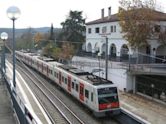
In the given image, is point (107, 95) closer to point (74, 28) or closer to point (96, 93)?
point (96, 93)

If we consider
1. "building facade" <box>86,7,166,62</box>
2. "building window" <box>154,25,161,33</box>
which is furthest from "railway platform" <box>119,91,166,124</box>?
"building window" <box>154,25,161,33</box>

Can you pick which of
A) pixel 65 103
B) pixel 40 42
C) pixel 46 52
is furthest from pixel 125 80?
pixel 40 42

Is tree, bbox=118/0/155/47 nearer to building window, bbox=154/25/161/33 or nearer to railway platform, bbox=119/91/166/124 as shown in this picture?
building window, bbox=154/25/161/33

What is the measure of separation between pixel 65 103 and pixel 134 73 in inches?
429

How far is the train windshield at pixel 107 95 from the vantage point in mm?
23078

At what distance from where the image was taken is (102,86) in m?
23.3

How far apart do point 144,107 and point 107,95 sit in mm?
6867

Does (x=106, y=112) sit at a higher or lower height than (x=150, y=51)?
lower

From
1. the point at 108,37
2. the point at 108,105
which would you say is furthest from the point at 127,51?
the point at 108,105

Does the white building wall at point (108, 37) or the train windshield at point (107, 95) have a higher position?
the white building wall at point (108, 37)

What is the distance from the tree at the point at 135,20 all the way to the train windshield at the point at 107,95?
21248 millimetres

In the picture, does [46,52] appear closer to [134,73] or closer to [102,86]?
[134,73]

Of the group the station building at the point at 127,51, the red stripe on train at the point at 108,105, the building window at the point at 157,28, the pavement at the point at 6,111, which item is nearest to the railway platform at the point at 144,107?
the station building at the point at 127,51

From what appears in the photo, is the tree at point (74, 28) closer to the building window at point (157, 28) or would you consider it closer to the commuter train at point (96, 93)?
the building window at point (157, 28)
